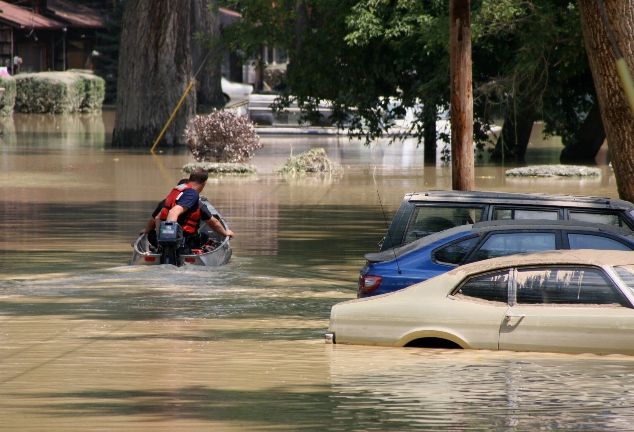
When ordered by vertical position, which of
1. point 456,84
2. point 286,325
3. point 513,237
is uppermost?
point 456,84

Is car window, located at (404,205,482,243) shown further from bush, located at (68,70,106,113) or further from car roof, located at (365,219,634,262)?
bush, located at (68,70,106,113)

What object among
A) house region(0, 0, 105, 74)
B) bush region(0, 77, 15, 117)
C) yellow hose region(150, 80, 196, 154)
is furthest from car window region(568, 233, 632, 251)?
house region(0, 0, 105, 74)

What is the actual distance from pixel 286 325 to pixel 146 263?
4.61 m

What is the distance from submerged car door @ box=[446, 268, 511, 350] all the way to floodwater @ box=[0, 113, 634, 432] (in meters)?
0.20

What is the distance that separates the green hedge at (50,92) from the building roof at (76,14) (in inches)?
308

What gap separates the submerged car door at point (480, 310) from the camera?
13062 millimetres

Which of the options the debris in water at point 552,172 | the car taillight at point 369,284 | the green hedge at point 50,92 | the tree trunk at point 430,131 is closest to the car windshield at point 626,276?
the car taillight at point 369,284

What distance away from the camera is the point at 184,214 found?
794 inches

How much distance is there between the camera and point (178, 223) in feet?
65.6

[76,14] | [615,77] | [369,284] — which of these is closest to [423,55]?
[615,77]

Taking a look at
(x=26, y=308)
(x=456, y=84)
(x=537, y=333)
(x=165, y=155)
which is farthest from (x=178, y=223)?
(x=165, y=155)

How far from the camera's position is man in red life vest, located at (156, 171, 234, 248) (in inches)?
783

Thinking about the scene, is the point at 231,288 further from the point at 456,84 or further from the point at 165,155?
the point at 165,155

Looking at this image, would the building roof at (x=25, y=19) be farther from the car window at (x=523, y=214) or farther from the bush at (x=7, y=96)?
the car window at (x=523, y=214)
